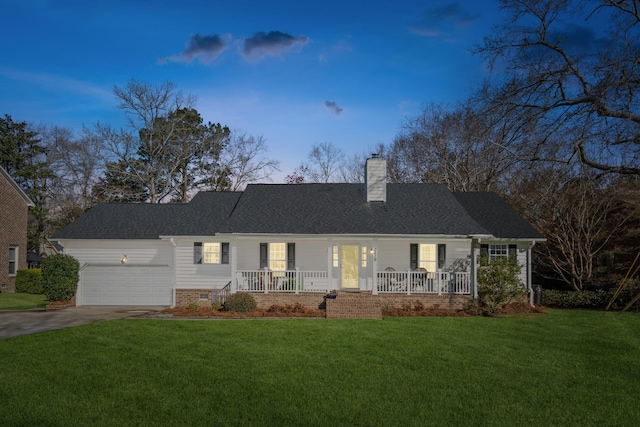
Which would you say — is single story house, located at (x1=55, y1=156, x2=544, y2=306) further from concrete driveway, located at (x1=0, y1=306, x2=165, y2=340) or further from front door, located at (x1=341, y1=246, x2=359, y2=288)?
concrete driveway, located at (x1=0, y1=306, x2=165, y2=340)

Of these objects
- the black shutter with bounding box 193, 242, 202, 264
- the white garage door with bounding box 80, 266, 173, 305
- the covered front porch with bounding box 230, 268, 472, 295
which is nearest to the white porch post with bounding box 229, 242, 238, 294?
the covered front porch with bounding box 230, 268, 472, 295

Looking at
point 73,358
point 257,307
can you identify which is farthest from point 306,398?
point 257,307

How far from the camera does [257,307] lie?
67.7 feet

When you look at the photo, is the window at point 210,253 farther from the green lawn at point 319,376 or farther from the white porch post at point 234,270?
the green lawn at point 319,376

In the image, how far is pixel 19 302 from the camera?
2520 cm

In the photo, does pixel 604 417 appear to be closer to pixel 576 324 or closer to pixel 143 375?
pixel 143 375

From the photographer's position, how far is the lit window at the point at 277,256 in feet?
75.0

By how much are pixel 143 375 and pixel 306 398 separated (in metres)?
3.47

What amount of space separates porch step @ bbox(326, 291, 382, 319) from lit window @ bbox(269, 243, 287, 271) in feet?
15.1

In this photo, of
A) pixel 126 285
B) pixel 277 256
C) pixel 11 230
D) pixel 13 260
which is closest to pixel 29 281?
pixel 13 260

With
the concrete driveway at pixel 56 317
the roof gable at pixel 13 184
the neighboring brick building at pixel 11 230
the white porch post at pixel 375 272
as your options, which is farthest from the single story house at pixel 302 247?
the roof gable at pixel 13 184

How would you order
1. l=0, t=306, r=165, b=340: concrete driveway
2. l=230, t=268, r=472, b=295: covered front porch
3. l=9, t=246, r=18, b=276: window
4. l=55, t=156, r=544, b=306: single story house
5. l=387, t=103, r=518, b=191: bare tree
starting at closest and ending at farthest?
l=0, t=306, r=165, b=340: concrete driveway, l=230, t=268, r=472, b=295: covered front porch, l=55, t=156, r=544, b=306: single story house, l=9, t=246, r=18, b=276: window, l=387, t=103, r=518, b=191: bare tree

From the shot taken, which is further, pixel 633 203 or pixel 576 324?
pixel 633 203

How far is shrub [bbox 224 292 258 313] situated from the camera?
19.7m
